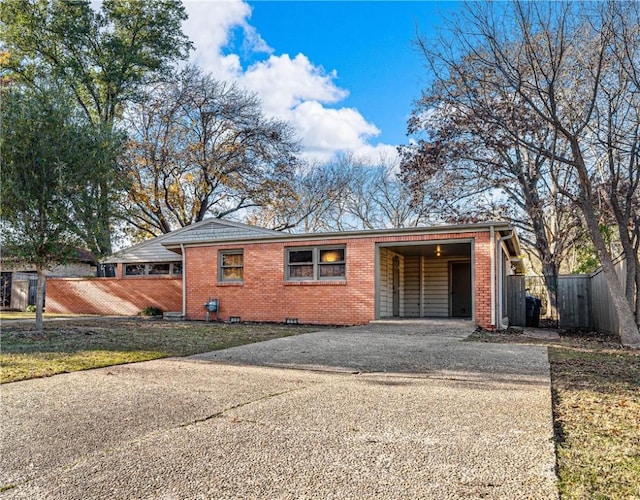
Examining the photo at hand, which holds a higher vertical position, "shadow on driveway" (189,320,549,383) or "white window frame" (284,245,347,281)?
"white window frame" (284,245,347,281)

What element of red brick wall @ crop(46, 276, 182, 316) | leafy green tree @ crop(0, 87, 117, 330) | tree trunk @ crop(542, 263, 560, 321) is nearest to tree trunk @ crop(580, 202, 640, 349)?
tree trunk @ crop(542, 263, 560, 321)

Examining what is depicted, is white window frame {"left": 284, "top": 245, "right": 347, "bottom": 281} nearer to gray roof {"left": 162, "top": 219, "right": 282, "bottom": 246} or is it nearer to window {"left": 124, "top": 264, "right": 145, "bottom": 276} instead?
gray roof {"left": 162, "top": 219, "right": 282, "bottom": 246}

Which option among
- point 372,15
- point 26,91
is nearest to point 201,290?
point 26,91

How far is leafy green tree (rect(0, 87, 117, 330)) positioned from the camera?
31.6 ft

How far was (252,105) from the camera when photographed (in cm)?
2505

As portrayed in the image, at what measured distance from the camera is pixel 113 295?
1897 centimetres

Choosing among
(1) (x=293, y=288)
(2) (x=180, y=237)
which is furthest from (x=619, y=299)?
(2) (x=180, y=237)

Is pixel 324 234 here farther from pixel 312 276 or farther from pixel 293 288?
pixel 293 288

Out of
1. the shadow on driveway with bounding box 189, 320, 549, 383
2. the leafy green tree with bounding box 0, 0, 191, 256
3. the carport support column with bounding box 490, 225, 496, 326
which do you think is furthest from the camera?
the leafy green tree with bounding box 0, 0, 191, 256

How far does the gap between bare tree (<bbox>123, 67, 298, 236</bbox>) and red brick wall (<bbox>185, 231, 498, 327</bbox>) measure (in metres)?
9.56

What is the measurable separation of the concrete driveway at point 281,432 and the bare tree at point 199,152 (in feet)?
63.2

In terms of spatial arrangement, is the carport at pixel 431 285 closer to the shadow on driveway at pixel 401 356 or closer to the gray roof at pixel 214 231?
the gray roof at pixel 214 231

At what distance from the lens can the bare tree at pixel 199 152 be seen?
78.4ft

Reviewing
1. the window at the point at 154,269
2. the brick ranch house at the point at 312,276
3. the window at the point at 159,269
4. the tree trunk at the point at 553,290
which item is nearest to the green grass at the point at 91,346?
the brick ranch house at the point at 312,276
